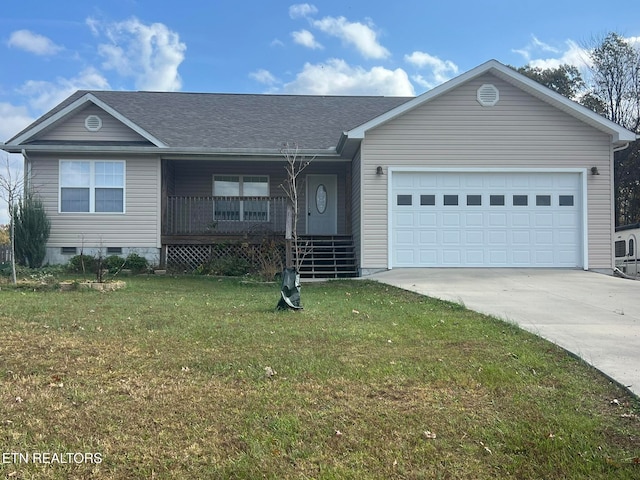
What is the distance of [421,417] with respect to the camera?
359 cm

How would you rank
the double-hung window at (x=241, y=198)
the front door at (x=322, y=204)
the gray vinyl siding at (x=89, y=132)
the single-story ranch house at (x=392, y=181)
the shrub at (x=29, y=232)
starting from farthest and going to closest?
the front door at (x=322, y=204)
the double-hung window at (x=241, y=198)
the gray vinyl siding at (x=89, y=132)
the shrub at (x=29, y=232)
the single-story ranch house at (x=392, y=181)

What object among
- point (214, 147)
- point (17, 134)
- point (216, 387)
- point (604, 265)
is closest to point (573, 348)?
point (216, 387)

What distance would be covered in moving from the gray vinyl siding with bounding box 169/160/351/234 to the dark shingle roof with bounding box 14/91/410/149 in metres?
1.07

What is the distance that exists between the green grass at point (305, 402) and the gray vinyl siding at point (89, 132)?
9517 millimetres

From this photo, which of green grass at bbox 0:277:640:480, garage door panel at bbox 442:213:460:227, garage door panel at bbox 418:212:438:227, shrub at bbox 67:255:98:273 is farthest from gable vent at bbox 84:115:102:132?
garage door panel at bbox 442:213:460:227

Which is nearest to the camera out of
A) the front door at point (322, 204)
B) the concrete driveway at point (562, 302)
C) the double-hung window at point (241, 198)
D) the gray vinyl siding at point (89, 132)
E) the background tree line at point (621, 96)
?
the concrete driveway at point (562, 302)

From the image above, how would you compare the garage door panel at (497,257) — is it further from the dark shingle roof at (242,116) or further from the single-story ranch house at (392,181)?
the dark shingle roof at (242,116)

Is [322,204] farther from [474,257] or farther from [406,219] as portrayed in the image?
[474,257]

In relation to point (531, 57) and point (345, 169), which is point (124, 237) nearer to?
point (345, 169)

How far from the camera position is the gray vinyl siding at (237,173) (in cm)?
1708

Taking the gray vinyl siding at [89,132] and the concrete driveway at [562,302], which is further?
the gray vinyl siding at [89,132]

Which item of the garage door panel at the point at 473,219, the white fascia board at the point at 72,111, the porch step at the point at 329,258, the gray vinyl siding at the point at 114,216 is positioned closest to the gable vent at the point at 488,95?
the garage door panel at the point at 473,219

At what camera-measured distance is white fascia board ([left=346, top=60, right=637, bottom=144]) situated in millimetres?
13320

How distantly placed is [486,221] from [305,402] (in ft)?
36.2
